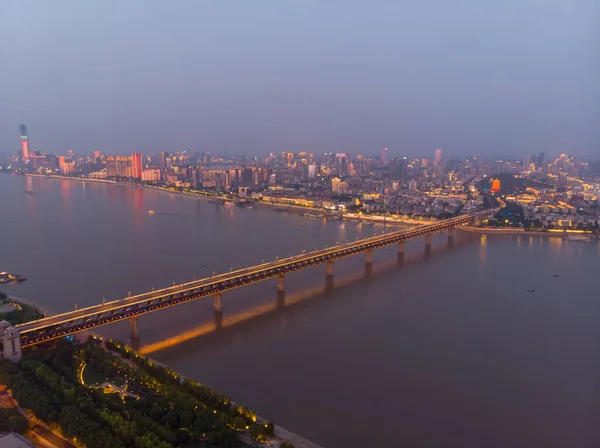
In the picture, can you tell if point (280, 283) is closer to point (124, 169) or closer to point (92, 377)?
point (92, 377)

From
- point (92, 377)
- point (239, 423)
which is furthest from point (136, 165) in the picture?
point (239, 423)

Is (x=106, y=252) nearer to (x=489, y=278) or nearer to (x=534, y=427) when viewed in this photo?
(x=489, y=278)

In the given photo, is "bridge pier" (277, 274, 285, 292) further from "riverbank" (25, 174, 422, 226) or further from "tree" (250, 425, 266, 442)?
"riverbank" (25, 174, 422, 226)

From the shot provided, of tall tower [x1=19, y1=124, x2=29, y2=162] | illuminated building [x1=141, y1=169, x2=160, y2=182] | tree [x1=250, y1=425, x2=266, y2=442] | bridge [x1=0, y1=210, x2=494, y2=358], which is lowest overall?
tree [x1=250, y1=425, x2=266, y2=442]

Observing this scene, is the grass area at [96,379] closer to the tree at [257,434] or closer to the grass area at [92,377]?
the grass area at [92,377]

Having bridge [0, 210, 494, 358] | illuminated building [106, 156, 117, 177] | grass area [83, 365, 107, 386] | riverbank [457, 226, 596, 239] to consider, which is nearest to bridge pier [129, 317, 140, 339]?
bridge [0, 210, 494, 358]
